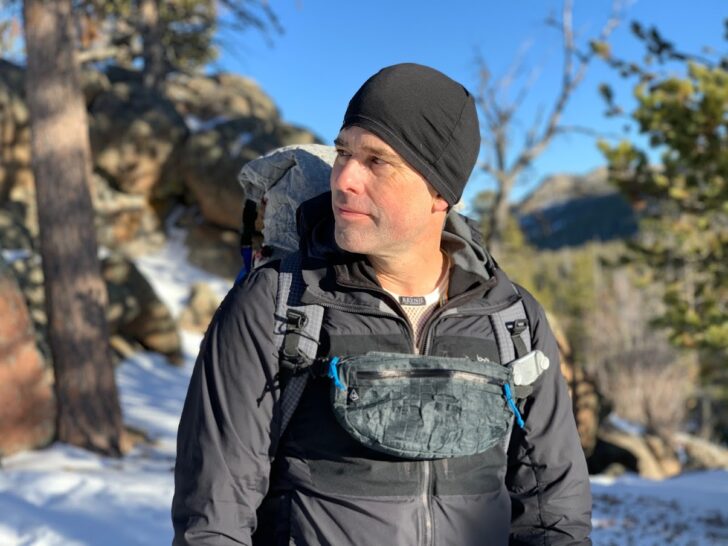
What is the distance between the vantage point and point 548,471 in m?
1.69

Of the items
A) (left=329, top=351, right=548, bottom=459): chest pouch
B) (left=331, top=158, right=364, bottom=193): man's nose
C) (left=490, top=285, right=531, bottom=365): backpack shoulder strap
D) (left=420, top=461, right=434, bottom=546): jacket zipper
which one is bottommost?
(left=420, top=461, right=434, bottom=546): jacket zipper

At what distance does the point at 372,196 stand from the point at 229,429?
63 cm

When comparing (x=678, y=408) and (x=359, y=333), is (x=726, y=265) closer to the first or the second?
(x=359, y=333)

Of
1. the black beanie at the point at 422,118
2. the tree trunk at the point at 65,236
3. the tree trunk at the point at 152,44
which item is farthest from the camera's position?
the tree trunk at the point at 152,44

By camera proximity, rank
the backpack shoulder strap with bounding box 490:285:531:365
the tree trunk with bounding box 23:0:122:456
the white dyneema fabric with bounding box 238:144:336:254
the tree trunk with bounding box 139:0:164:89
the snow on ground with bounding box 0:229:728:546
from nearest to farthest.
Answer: the backpack shoulder strap with bounding box 490:285:531:365 < the white dyneema fabric with bounding box 238:144:336:254 < the snow on ground with bounding box 0:229:728:546 < the tree trunk with bounding box 23:0:122:456 < the tree trunk with bounding box 139:0:164:89

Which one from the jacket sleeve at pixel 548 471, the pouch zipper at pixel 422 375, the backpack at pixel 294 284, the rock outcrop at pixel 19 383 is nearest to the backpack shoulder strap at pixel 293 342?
the backpack at pixel 294 284

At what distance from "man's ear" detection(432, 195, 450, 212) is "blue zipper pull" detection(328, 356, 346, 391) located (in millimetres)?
482

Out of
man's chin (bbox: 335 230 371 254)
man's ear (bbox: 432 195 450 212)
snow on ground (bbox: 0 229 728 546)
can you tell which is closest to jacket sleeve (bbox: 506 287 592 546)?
man's ear (bbox: 432 195 450 212)

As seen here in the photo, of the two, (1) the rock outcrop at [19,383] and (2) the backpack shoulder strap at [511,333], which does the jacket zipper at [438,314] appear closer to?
(2) the backpack shoulder strap at [511,333]

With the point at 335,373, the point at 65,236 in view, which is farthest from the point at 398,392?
the point at 65,236

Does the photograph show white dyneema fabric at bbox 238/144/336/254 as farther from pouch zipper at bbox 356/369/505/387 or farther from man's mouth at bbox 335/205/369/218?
pouch zipper at bbox 356/369/505/387

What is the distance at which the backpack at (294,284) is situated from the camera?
1484mm

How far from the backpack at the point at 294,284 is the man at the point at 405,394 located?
27 millimetres

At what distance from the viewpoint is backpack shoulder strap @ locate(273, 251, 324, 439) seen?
4.83 feet
